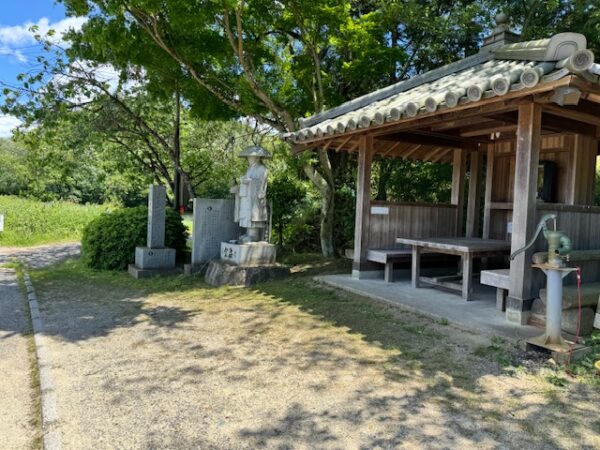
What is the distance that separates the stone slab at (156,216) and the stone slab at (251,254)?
193 cm

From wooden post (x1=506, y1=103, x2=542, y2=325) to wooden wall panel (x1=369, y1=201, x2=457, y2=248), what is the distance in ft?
9.22

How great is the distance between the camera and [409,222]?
789cm

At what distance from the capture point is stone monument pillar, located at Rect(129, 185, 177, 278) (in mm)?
9234

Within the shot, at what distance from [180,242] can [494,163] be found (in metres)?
7.00

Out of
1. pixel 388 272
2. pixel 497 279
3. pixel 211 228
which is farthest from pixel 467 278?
pixel 211 228

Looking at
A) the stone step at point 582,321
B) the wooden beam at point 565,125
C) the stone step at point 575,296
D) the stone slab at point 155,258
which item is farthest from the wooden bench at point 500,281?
the stone slab at point 155,258

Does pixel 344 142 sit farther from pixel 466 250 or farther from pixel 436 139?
pixel 466 250

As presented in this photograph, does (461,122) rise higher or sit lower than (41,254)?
higher

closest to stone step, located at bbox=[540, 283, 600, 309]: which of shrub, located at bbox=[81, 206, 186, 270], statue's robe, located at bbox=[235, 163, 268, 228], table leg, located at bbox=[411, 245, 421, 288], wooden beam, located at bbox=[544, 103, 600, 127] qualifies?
wooden beam, located at bbox=[544, 103, 600, 127]

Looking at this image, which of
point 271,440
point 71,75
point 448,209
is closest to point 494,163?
point 448,209

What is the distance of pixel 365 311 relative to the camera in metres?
5.76

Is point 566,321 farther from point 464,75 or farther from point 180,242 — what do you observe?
point 180,242

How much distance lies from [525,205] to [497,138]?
3.62 meters

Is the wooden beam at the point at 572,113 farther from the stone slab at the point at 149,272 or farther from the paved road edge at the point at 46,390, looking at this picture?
the stone slab at the point at 149,272
